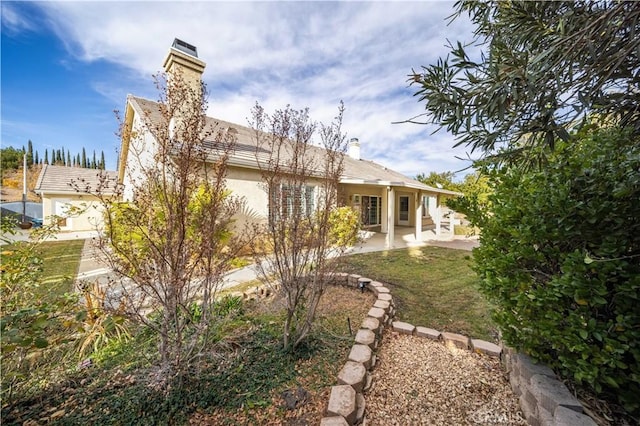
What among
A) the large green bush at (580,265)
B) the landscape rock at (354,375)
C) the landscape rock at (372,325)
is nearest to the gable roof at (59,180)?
the landscape rock at (372,325)

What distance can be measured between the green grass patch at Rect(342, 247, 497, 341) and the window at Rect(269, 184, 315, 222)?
2.31 meters

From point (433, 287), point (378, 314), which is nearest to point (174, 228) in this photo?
point (378, 314)

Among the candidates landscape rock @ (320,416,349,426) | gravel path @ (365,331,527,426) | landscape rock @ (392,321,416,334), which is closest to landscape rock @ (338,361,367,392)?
gravel path @ (365,331,527,426)

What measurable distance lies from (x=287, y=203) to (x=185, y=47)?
887 cm

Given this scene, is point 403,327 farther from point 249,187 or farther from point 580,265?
point 249,187

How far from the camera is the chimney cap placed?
28.6 feet

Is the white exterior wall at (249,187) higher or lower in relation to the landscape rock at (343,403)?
higher

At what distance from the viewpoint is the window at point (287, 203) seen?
3654 mm

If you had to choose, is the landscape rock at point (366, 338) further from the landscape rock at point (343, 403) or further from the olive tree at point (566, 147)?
the olive tree at point (566, 147)

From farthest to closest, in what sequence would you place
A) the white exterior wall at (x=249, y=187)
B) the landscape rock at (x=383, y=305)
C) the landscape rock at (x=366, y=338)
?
the white exterior wall at (x=249, y=187), the landscape rock at (x=383, y=305), the landscape rock at (x=366, y=338)

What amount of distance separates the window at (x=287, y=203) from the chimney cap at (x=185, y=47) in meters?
8.34

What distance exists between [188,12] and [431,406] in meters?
8.01

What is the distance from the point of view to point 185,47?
8.96m

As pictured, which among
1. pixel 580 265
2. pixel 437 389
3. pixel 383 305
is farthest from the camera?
pixel 383 305
